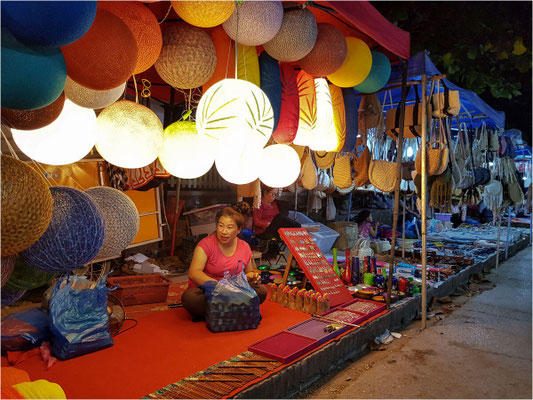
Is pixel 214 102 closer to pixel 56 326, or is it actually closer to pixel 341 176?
pixel 56 326

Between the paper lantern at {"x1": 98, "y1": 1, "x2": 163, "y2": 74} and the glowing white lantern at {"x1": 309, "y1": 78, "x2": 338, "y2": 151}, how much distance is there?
1319 mm

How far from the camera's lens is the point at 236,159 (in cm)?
193

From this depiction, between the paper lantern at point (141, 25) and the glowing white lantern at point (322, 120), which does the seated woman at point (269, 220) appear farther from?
the paper lantern at point (141, 25)

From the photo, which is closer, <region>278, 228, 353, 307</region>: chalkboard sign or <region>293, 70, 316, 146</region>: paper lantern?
<region>293, 70, 316, 146</region>: paper lantern

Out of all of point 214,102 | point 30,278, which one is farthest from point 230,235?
point 30,278

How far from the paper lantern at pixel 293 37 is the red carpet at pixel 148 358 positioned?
7.35 feet

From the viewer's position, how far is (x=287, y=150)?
265cm

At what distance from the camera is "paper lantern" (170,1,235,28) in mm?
1903

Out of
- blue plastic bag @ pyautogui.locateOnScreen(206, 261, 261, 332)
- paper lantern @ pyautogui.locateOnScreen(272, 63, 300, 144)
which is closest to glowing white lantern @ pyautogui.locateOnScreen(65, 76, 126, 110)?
paper lantern @ pyautogui.locateOnScreen(272, 63, 300, 144)

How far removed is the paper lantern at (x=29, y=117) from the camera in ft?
4.14

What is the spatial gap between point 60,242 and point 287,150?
1.66m

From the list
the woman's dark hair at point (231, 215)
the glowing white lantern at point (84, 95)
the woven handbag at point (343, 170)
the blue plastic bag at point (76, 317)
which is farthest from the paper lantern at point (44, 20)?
the woven handbag at point (343, 170)

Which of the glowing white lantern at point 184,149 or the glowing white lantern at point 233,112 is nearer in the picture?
the glowing white lantern at point 233,112

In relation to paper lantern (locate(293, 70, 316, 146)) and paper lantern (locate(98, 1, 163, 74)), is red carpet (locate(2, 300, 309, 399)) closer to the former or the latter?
paper lantern (locate(293, 70, 316, 146))
